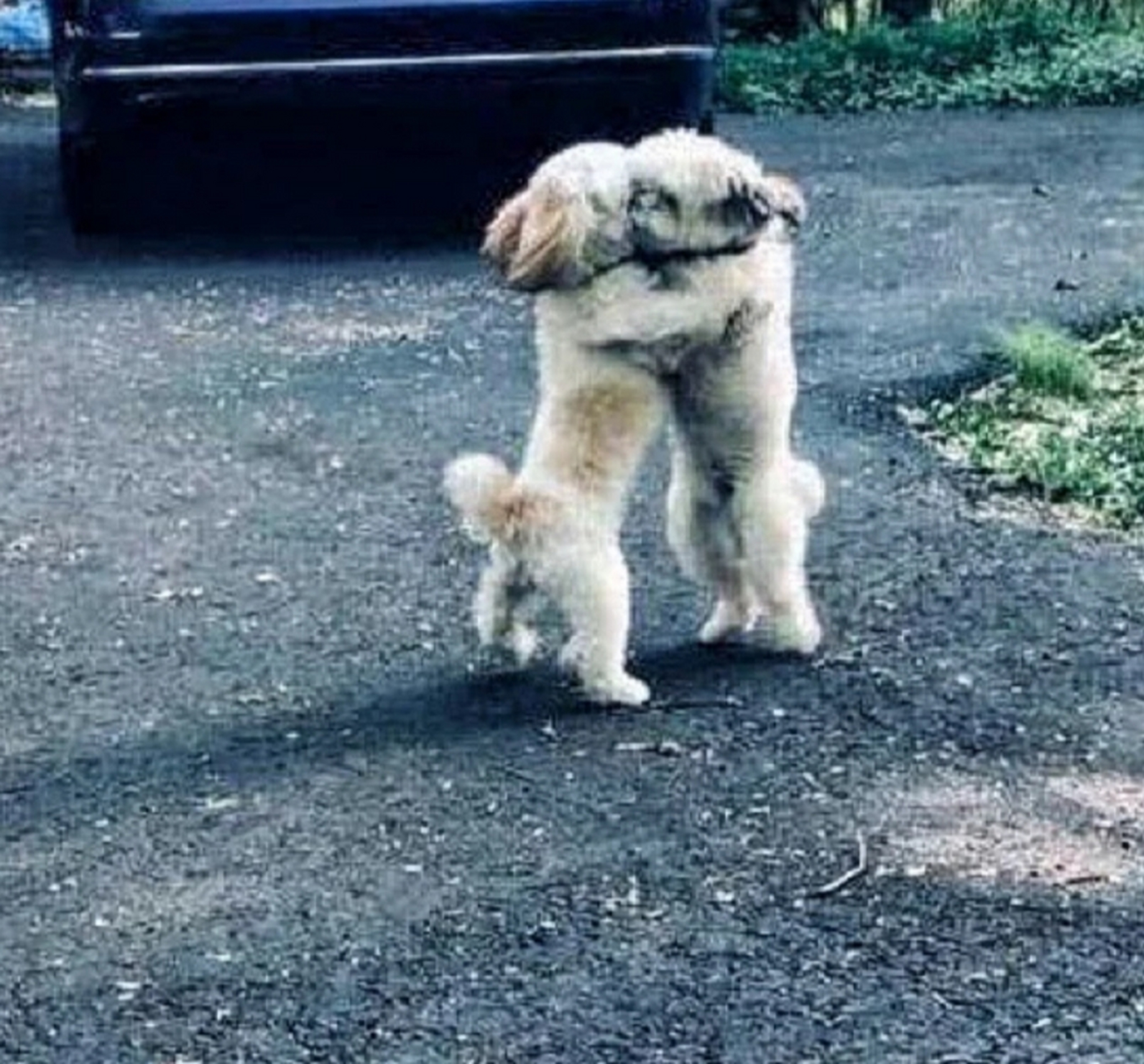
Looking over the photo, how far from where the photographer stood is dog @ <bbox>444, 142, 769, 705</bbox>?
5312mm

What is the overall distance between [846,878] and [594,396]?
1185 millimetres

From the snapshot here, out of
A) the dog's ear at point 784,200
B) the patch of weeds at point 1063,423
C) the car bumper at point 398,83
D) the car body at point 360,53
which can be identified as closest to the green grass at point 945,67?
the car bumper at point 398,83

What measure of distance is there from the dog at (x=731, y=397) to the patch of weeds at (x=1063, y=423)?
1249 millimetres

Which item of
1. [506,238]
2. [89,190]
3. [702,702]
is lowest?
[89,190]

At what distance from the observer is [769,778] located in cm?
507

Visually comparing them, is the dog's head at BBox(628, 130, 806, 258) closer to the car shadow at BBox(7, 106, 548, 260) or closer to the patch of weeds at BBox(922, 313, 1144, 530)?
the patch of weeds at BBox(922, 313, 1144, 530)

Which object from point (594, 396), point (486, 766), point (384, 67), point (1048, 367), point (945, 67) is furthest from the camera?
point (945, 67)

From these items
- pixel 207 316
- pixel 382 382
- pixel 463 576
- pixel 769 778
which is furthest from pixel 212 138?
pixel 769 778

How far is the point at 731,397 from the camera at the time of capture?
5.56 metres

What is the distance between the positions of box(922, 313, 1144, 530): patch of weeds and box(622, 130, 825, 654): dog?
125 cm

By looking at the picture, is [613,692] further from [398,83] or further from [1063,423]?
[398,83]

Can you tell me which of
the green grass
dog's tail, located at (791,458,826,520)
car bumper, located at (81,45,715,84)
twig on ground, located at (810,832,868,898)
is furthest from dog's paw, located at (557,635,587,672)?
the green grass

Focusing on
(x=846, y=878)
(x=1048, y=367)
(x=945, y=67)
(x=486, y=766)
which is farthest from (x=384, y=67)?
(x=945, y=67)

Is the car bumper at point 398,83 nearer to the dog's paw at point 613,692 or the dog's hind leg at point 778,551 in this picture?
the dog's hind leg at point 778,551
